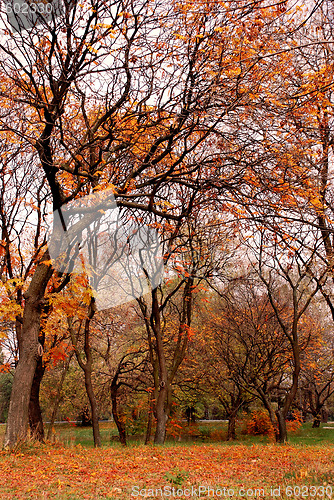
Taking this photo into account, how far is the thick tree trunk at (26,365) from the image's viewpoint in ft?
21.6

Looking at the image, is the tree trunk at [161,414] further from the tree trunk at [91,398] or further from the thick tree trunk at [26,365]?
the thick tree trunk at [26,365]

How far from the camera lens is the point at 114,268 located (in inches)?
563

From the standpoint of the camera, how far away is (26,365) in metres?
6.97

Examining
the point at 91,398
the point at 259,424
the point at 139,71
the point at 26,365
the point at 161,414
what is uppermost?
the point at 139,71

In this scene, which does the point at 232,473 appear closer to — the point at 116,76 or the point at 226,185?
the point at 226,185

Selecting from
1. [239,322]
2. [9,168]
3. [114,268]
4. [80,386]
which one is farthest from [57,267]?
[80,386]

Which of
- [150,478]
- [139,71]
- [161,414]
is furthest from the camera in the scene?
[161,414]

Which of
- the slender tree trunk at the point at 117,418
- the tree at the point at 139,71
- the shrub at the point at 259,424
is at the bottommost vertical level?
the shrub at the point at 259,424

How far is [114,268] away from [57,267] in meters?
7.39

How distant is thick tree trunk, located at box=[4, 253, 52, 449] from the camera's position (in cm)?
659

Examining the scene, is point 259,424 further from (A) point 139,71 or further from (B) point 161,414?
(A) point 139,71

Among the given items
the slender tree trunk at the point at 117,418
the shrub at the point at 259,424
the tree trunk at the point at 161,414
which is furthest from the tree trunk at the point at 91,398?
the shrub at the point at 259,424

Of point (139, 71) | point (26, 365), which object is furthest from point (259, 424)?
point (139, 71)

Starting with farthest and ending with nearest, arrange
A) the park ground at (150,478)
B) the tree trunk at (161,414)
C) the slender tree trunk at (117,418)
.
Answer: the slender tree trunk at (117,418) → the tree trunk at (161,414) → the park ground at (150,478)
